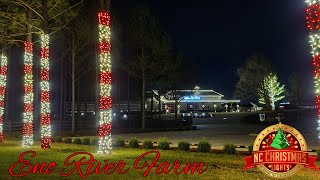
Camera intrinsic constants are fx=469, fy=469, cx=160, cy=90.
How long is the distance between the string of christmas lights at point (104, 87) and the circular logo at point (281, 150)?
9.65 metres

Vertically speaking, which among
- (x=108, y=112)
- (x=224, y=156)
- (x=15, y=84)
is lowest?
(x=224, y=156)

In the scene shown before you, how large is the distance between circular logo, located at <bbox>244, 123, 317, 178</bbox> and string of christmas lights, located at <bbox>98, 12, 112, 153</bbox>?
965 cm

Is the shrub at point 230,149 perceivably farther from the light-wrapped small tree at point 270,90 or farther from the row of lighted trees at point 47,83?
the light-wrapped small tree at point 270,90

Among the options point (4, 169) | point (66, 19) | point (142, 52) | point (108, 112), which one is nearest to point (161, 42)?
point (142, 52)

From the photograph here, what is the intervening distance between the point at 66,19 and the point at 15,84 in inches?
1227

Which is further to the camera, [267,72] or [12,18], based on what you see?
[267,72]

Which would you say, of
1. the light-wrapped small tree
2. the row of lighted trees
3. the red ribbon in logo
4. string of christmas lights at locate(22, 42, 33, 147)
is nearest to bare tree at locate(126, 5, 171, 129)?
the row of lighted trees

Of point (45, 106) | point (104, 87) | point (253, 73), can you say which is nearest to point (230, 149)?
point (104, 87)

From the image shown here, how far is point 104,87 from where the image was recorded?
17.1 meters

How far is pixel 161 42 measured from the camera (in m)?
42.0

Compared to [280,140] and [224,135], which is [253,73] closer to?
[224,135]

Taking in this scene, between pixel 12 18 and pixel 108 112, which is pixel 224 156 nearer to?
pixel 108 112

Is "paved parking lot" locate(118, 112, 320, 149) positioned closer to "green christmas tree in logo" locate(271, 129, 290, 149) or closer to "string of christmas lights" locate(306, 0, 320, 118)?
"string of christmas lights" locate(306, 0, 320, 118)

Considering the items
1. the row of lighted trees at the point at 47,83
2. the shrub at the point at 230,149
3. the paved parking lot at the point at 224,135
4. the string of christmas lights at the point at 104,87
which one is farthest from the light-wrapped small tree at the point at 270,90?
the string of christmas lights at the point at 104,87
